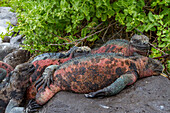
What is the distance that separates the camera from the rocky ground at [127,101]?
2.06m

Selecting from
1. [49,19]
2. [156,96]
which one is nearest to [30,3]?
[49,19]

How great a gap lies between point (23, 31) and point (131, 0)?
7.94ft

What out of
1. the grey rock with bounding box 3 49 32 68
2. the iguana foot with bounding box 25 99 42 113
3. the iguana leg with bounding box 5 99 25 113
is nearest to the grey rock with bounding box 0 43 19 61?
the grey rock with bounding box 3 49 32 68

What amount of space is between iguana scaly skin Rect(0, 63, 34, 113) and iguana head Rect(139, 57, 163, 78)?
1.67m

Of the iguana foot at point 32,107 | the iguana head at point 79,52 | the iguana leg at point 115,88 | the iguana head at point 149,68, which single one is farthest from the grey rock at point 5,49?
the iguana head at point 149,68

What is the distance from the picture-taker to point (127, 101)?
2203 millimetres

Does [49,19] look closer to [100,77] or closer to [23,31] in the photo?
[23,31]

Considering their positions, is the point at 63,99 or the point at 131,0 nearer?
the point at 63,99

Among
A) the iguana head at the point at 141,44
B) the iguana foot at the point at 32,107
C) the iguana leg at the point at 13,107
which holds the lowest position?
the iguana leg at the point at 13,107

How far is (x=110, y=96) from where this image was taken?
237 cm

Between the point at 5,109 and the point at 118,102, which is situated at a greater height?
the point at 118,102

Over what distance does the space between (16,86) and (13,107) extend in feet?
1.00

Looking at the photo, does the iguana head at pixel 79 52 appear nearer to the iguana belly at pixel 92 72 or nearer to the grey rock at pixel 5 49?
the iguana belly at pixel 92 72

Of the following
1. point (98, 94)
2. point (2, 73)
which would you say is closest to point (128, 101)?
point (98, 94)
